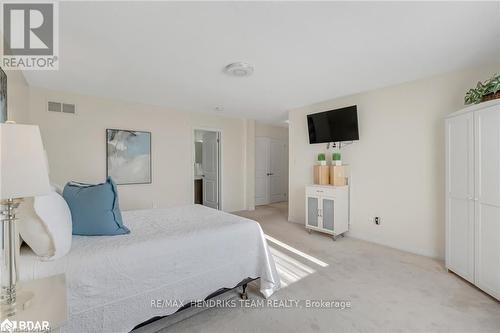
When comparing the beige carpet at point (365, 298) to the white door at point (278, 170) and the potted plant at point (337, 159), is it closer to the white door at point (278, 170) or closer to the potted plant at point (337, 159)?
the potted plant at point (337, 159)

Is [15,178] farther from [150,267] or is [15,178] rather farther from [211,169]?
[211,169]

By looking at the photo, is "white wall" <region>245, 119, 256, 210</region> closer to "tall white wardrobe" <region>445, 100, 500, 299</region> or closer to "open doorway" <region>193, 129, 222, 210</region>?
"open doorway" <region>193, 129, 222, 210</region>

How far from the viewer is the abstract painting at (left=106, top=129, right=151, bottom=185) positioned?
4066mm

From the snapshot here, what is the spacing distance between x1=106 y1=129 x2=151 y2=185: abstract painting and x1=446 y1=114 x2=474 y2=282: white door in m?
4.55

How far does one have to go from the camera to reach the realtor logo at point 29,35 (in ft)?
5.63

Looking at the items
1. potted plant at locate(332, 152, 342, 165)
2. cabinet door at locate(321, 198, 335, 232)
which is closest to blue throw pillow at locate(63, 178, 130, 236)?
cabinet door at locate(321, 198, 335, 232)

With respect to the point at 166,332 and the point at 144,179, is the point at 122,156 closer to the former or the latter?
the point at 144,179

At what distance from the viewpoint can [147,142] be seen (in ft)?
14.5

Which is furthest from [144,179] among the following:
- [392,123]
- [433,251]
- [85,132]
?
[433,251]

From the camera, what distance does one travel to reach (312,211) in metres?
3.97

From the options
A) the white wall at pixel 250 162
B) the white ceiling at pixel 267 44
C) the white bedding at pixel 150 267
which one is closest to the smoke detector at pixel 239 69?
the white ceiling at pixel 267 44

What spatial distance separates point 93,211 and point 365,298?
2373 millimetres

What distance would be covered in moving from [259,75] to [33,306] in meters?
2.85

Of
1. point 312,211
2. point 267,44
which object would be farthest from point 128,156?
point 312,211
